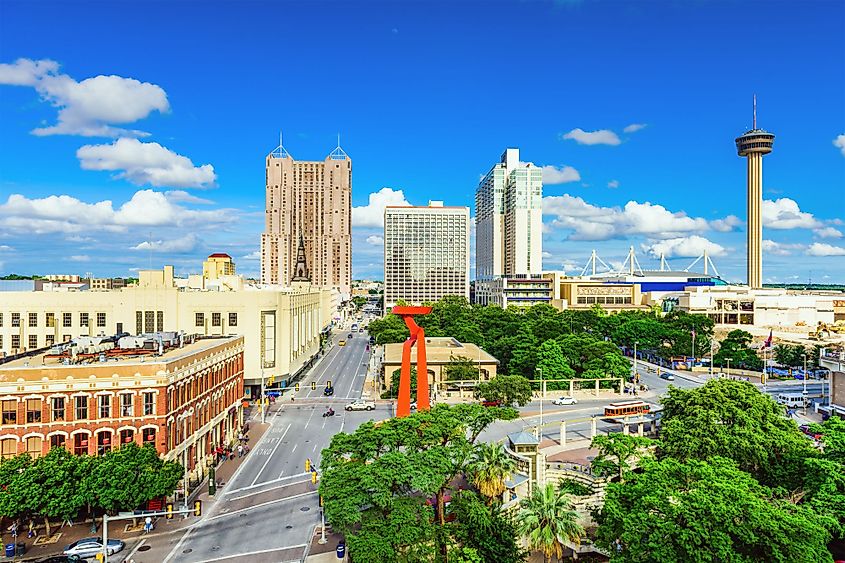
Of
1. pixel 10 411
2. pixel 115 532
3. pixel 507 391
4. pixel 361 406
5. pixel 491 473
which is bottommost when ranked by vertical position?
pixel 115 532

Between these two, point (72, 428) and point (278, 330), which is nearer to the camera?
point (72, 428)

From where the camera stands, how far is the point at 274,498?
169 feet

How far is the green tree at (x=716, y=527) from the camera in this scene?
29062 mm

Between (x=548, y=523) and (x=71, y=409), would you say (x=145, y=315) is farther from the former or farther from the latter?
(x=548, y=523)

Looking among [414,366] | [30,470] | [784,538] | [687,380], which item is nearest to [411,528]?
[784,538]

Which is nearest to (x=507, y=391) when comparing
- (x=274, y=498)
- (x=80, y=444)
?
(x=274, y=498)

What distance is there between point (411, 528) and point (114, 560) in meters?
19.6

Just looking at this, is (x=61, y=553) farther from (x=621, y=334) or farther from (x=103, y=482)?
(x=621, y=334)

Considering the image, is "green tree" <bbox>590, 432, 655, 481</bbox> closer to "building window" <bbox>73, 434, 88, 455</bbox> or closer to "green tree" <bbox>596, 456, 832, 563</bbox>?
"green tree" <bbox>596, 456, 832, 563</bbox>

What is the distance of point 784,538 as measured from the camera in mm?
29000

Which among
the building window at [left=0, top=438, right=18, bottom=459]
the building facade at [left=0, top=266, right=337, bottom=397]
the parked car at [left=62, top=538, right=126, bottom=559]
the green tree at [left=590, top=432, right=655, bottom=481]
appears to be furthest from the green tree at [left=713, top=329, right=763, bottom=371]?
the building window at [left=0, top=438, right=18, bottom=459]

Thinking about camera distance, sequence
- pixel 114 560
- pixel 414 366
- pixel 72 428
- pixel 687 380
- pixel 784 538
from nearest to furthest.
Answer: pixel 784 538
pixel 114 560
pixel 72 428
pixel 414 366
pixel 687 380

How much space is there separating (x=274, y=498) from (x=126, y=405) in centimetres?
1367

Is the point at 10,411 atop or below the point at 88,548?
atop
